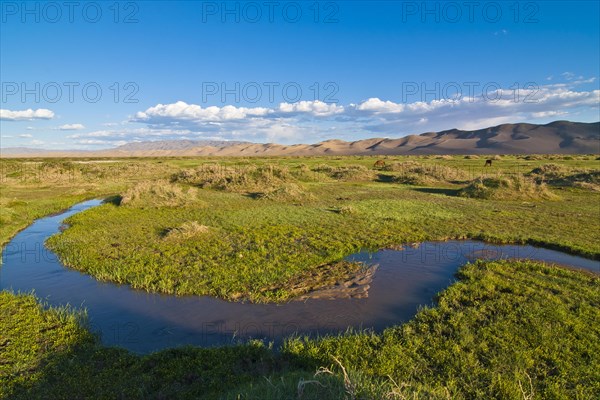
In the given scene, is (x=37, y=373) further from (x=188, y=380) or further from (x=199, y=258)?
(x=199, y=258)

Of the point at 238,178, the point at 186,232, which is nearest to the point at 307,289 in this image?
the point at 186,232

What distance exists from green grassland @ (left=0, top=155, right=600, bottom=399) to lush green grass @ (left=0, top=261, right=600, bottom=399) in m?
0.04

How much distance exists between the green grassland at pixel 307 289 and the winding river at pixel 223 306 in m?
0.63

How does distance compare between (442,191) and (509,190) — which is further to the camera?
(442,191)

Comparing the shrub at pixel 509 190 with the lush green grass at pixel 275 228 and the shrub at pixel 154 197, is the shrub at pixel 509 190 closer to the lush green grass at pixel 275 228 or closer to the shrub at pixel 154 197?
the lush green grass at pixel 275 228

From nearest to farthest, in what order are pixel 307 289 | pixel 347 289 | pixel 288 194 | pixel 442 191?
pixel 307 289 < pixel 347 289 < pixel 288 194 < pixel 442 191

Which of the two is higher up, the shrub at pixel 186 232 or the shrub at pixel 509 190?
the shrub at pixel 509 190

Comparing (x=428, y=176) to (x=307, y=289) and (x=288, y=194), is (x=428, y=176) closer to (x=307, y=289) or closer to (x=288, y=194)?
(x=288, y=194)

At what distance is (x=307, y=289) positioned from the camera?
38.1 feet

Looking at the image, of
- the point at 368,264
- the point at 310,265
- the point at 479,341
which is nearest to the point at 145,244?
the point at 310,265

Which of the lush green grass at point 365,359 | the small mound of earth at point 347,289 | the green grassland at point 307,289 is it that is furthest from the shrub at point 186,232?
the small mound of earth at point 347,289

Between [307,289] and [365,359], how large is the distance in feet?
13.8

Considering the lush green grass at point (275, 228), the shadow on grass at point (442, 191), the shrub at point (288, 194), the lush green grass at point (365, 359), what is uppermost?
the shrub at point (288, 194)

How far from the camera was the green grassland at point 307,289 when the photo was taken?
671 cm
